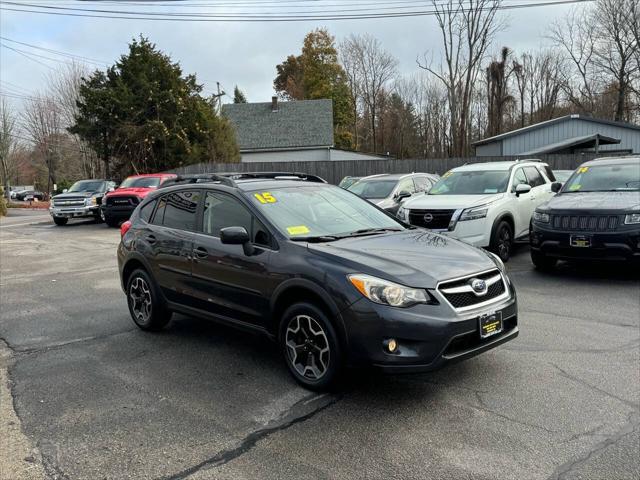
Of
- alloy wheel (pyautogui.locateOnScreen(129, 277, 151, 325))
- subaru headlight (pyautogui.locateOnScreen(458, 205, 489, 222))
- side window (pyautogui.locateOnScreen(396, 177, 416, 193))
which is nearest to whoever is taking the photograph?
alloy wheel (pyautogui.locateOnScreen(129, 277, 151, 325))

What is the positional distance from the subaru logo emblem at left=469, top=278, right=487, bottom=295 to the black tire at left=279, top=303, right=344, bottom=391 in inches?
42.7

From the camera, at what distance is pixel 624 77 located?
37156 millimetres

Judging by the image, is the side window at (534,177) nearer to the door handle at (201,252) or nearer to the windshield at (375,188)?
the windshield at (375,188)

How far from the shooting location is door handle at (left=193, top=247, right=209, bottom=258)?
496 centimetres

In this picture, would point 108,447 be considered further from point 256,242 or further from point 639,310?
point 639,310

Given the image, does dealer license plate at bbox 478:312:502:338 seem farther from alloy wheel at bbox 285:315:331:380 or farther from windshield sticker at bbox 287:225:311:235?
windshield sticker at bbox 287:225:311:235

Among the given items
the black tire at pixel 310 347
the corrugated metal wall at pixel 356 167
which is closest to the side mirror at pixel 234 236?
the black tire at pixel 310 347

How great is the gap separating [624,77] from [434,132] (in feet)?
61.8

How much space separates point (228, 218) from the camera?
16.2 feet

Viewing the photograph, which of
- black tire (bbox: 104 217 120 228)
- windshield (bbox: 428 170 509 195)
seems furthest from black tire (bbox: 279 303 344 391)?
black tire (bbox: 104 217 120 228)

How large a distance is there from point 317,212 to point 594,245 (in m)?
4.76

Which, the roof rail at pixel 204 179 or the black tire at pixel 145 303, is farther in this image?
the black tire at pixel 145 303

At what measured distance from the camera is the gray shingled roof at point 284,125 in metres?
42.0

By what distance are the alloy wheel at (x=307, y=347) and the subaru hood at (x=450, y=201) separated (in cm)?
585
